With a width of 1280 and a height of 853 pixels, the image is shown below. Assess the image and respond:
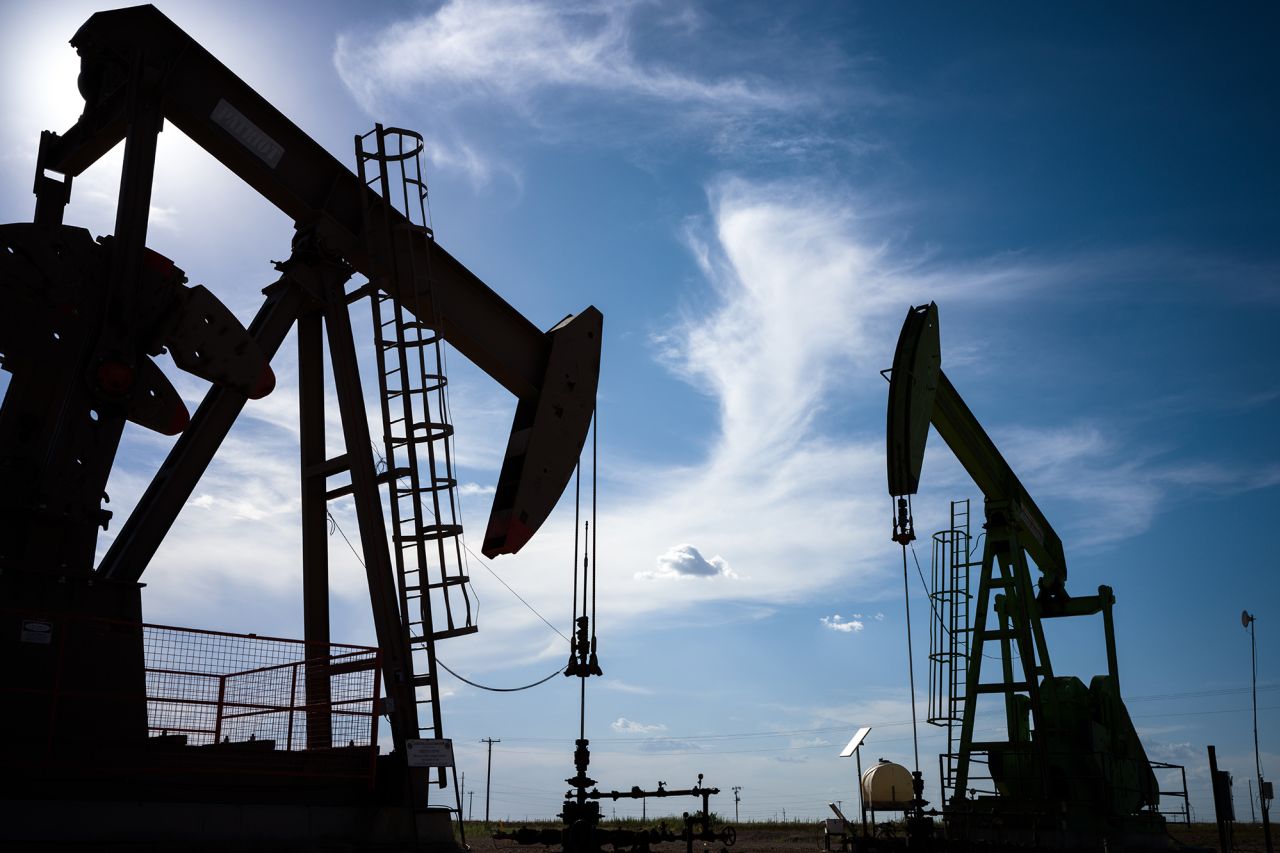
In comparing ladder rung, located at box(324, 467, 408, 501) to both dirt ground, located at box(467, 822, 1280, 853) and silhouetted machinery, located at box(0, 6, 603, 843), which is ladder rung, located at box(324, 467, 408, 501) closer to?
silhouetted machinery, located at box(0, 6, 603, 843)

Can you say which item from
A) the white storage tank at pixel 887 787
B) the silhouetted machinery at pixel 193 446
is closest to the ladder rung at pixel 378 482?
the silhouetted machinery at pixel 193 446

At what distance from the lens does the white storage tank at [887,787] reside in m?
13.3

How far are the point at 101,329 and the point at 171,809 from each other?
10.2 ft

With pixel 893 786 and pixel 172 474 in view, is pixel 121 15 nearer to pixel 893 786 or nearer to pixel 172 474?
pixel 172 474

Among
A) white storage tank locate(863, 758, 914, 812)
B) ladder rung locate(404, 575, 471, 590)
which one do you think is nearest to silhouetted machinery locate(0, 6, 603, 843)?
ladder rung locate(404, 575, 471, 590)

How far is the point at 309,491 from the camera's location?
9516 millimetres

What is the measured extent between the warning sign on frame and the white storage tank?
6863 millimetres

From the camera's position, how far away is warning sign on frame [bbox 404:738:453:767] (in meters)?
7.98

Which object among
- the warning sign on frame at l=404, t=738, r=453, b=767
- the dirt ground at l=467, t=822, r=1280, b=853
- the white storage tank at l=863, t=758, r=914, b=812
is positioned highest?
the warning sign on frame at l=404, t=738, r=453, b=767

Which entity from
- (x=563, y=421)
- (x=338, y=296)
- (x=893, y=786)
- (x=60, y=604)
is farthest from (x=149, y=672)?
(x=893, y=786)

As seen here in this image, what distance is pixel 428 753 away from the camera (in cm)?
802

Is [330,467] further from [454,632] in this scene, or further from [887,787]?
[887,787]

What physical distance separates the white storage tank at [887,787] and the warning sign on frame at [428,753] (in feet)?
22.5

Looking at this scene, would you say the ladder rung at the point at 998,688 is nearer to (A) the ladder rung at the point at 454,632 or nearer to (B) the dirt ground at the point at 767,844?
(B) the dirt ground at the point at 767,844
